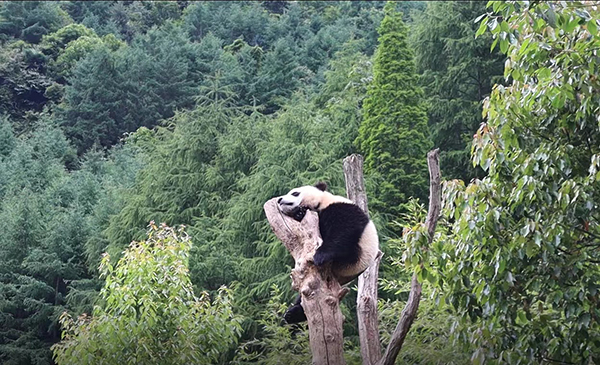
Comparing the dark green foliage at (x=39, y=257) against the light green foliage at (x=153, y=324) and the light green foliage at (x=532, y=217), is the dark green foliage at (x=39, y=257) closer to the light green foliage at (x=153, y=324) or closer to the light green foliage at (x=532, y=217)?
the light green foliage at (x=153, y=324)

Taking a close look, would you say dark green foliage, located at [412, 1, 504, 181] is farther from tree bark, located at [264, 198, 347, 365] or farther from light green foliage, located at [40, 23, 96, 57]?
light green foliage, located at [40, 23, 96, 57]

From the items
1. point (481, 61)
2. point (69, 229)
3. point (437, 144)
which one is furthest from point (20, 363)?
point (481, 61)

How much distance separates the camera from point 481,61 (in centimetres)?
1962

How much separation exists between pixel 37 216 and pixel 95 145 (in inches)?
374

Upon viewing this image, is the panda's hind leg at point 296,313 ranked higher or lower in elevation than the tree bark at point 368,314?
higher

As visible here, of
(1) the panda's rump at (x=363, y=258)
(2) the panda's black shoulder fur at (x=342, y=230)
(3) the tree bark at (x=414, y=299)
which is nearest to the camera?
(2) the panda's black shoulder fur at (x=342, y=230)

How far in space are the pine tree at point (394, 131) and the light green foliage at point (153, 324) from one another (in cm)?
643

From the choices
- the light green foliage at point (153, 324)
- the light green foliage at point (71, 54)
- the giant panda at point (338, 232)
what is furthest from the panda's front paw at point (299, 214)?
the light green foliage at point (71, 54)

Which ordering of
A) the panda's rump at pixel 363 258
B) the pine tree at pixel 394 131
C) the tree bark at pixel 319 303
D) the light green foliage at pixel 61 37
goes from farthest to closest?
the light green foliage at pixel 61 37
the pine tree at pixel 394 131
the panda's rump at pixel 363 258
the tree bark at pixel 319 303

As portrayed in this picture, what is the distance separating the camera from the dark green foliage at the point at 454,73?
61.9 ft

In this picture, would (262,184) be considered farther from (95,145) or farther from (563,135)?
(95,145)

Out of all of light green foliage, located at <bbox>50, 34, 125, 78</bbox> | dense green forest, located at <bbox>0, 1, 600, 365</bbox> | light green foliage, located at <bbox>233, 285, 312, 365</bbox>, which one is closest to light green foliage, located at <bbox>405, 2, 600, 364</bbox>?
dense green forest, located at <bbox>0, 1, 600, 365</bbox>

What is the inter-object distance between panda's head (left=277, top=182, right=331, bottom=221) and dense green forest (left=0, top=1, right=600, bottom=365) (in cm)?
68

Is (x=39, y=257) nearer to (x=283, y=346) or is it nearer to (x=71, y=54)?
(x=283, y=346)
